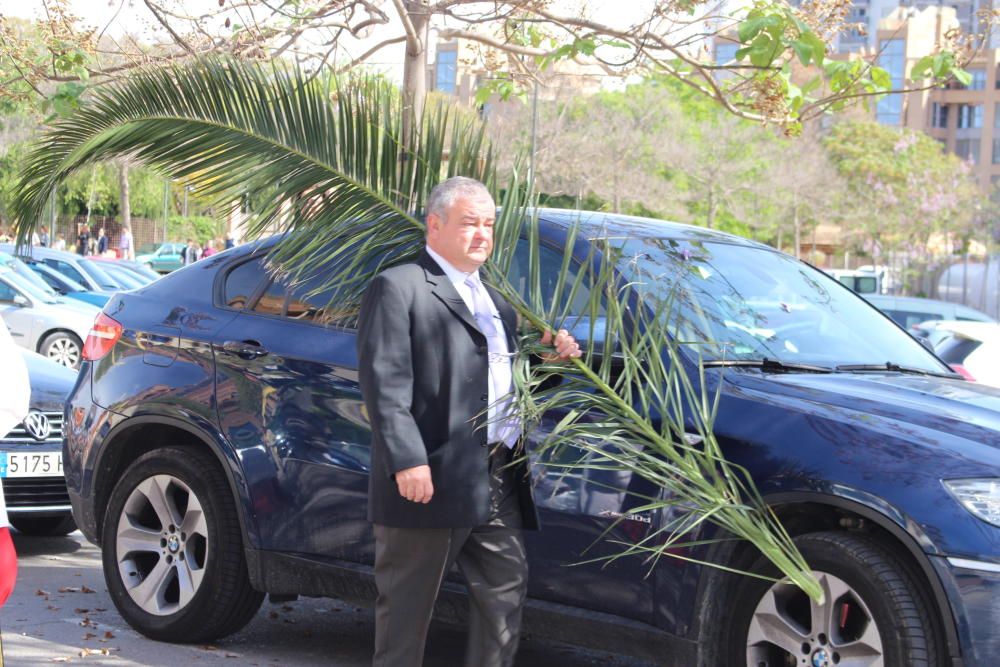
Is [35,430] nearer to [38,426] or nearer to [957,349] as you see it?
[38,426]

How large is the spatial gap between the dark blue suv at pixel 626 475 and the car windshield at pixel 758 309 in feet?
0.04

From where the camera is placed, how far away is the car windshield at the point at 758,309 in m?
4.64

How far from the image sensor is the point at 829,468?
406 cm

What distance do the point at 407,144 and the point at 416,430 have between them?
1460 mm

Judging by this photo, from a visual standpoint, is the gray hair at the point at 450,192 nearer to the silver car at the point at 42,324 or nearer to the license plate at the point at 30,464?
the license plate at the point at 30,464

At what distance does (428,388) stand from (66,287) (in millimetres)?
17453

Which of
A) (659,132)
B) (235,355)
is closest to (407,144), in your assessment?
(235,355)

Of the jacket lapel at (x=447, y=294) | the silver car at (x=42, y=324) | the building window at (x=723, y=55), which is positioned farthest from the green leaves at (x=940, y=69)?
the silver car at (x=42, y=324)

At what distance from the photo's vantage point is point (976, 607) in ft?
12.3

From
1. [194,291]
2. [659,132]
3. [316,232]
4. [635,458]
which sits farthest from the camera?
[659,132]

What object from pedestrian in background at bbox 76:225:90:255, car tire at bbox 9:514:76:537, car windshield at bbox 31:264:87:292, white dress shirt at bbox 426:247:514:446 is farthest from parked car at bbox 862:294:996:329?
pedestrian in background at bbox 76:225:90:255

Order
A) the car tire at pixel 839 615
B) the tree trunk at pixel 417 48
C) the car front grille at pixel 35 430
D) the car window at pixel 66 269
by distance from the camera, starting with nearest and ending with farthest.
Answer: the car tire at pixel 839 615
the car front grille at pixel 35 430
the tree trunk at pixel 417 48
the car window at pixel 66 269

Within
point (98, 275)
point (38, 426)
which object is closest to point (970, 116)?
point (98, 275)

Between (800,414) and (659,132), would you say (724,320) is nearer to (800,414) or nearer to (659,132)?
(800,414)
